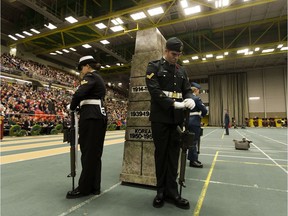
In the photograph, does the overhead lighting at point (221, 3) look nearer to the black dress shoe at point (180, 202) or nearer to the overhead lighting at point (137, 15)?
the overhead lighting at point (137, 15)

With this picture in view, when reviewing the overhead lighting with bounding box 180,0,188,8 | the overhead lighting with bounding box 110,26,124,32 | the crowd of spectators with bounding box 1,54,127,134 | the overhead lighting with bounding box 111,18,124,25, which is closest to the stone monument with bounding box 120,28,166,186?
the crowd of spectators with bounding box 1,54,127,134

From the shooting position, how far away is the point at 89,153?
2.53 metres

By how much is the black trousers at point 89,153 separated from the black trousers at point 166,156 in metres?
0.79

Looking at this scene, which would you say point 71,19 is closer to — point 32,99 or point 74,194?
point 32,99

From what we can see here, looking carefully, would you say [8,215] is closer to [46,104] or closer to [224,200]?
[224,200]

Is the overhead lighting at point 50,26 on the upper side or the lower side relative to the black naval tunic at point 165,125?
upper

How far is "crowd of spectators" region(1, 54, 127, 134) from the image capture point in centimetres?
1179

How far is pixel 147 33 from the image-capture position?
3.24 metres

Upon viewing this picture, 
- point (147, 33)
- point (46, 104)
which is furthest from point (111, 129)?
point (147, 33)

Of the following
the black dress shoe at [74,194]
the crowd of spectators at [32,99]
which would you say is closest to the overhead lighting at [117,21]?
the crowd of spectators at [32,99]

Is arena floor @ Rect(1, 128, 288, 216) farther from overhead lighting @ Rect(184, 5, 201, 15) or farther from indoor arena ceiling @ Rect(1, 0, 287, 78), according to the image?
overhead lighting @ Rect(184, 5, 201, 15)

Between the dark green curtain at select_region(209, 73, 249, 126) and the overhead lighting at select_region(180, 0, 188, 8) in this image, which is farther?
the dark green curtain at select_region(209, 73, 249, 126)

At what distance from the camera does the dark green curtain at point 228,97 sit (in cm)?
2970

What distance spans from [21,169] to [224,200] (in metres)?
3.66
